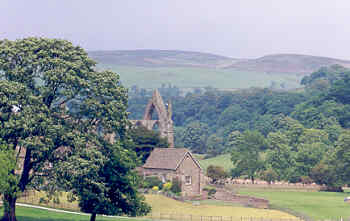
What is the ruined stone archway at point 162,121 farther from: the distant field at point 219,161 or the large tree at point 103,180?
the large tree at point 103,180

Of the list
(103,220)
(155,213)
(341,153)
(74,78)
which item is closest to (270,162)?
(341,153)

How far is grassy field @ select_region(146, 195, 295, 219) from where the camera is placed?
7012cm

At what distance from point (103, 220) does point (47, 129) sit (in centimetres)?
1336

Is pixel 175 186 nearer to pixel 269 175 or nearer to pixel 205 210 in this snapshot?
pixel 205 210

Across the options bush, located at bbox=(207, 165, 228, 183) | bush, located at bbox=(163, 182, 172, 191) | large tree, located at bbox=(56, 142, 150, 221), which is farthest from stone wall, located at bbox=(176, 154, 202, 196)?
large tree, located at bbox=(56, 142, 150, 221)

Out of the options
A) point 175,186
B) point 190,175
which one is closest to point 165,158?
point 190,175

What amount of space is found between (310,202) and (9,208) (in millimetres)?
43219

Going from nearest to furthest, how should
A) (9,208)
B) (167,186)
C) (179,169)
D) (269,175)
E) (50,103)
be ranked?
(9,208) → (50,103) → (167,186) → (179,169) → (269,175)

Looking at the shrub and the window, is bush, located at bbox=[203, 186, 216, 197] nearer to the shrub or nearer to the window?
the window

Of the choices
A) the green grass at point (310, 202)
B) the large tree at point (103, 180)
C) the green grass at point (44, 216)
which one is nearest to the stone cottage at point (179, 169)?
the green grass at point (310, 202)

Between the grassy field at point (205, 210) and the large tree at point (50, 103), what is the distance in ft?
64.5

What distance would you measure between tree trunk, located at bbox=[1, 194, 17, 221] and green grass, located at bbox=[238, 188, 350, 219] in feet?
112

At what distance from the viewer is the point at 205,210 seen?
2844 inches

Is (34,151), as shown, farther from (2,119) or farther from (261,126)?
(261,126)
